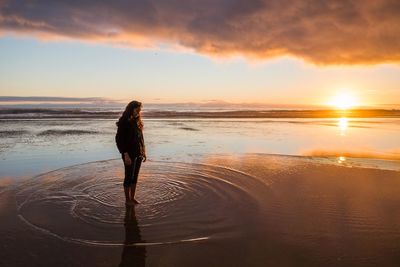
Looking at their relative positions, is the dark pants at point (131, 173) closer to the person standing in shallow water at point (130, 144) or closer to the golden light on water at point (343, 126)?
the person standing in shallow water at point (130, 144)

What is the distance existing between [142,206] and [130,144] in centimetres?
135

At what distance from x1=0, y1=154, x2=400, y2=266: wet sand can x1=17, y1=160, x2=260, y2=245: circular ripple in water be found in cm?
2

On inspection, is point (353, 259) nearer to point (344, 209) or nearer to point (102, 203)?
point (344, 209)

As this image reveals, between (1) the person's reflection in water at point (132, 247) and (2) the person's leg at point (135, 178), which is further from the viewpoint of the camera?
(2) the person's leg at point (135, 178)

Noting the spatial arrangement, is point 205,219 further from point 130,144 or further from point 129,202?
point 130,144

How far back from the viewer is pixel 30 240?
17.8 ft

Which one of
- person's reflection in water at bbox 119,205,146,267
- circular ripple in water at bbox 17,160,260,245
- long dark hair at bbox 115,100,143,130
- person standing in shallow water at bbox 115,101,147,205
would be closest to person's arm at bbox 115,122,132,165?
person standing in shallow water at bbox 115,101,147,205

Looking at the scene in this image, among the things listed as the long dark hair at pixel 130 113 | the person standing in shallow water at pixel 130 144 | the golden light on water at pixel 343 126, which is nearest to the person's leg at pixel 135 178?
the person standing in shallow water at pixel 130 144

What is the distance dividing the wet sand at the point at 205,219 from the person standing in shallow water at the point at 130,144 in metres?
0.44

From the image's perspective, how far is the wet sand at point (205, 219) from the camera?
4961 millimetres

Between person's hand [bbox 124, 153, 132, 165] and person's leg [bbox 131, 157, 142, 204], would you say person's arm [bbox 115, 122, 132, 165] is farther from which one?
person's leg [bbox 131, 157, 142, 204]

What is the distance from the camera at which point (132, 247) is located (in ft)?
17.2

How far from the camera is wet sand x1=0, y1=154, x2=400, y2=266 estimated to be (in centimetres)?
496

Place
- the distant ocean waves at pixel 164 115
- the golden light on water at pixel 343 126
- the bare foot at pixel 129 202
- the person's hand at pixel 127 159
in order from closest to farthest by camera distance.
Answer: the bare foot at pixel 129 202 < the person's hand at pixel 127 159 < the golden light on water at pixel 343 126 < the distant ocean waves at pixel 164 115
